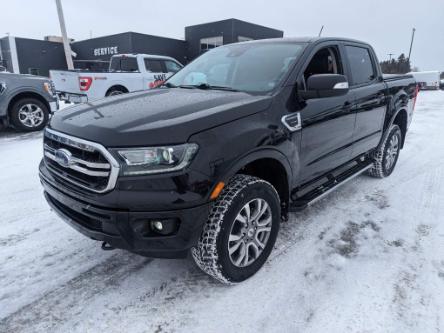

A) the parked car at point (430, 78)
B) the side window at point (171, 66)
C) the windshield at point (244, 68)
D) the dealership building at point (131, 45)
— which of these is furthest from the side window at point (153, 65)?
the parked car at point (430, 78)

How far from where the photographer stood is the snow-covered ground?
6.89ft

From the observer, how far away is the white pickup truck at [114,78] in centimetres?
940

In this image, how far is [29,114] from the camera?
7582mm

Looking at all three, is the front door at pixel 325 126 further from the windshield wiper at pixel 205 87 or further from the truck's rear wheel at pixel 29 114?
the truck's rear wheel at pixel 29 114

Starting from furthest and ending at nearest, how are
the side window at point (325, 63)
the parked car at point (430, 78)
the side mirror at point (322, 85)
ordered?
1. the parked car at point (430, 78)
2. the side window at point (325, 63)
3. the side mirror at point (322, 85)

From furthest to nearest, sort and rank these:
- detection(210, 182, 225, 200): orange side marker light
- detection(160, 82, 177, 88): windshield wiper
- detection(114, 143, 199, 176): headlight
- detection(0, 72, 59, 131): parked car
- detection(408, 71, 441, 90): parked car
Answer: detection(408, 71, 441, 90): parked car
detection(0, 72, 59, 131): parked car
detection(160, 82, 177, 88): windshield wiper
detection(210, 182, 225, 200): orange side marker light
detection(114, 143, 199, 176): headlight

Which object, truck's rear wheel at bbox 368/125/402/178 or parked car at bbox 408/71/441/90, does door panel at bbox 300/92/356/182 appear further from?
parked car at bbox 408/71/441/90

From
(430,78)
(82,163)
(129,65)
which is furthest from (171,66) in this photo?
(430,78)

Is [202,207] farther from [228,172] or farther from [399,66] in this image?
[399,66]

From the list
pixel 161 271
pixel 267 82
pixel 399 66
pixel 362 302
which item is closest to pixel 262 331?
pixel 362 302

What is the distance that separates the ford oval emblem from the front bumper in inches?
10.0

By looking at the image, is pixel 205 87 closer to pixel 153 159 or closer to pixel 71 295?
pixel 153 159

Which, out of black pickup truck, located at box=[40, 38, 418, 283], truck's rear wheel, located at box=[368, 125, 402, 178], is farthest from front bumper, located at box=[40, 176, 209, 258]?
truck's rear wheel, located at box=[368, 125, 402, 178]

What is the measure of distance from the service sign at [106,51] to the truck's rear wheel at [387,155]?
27.8m
